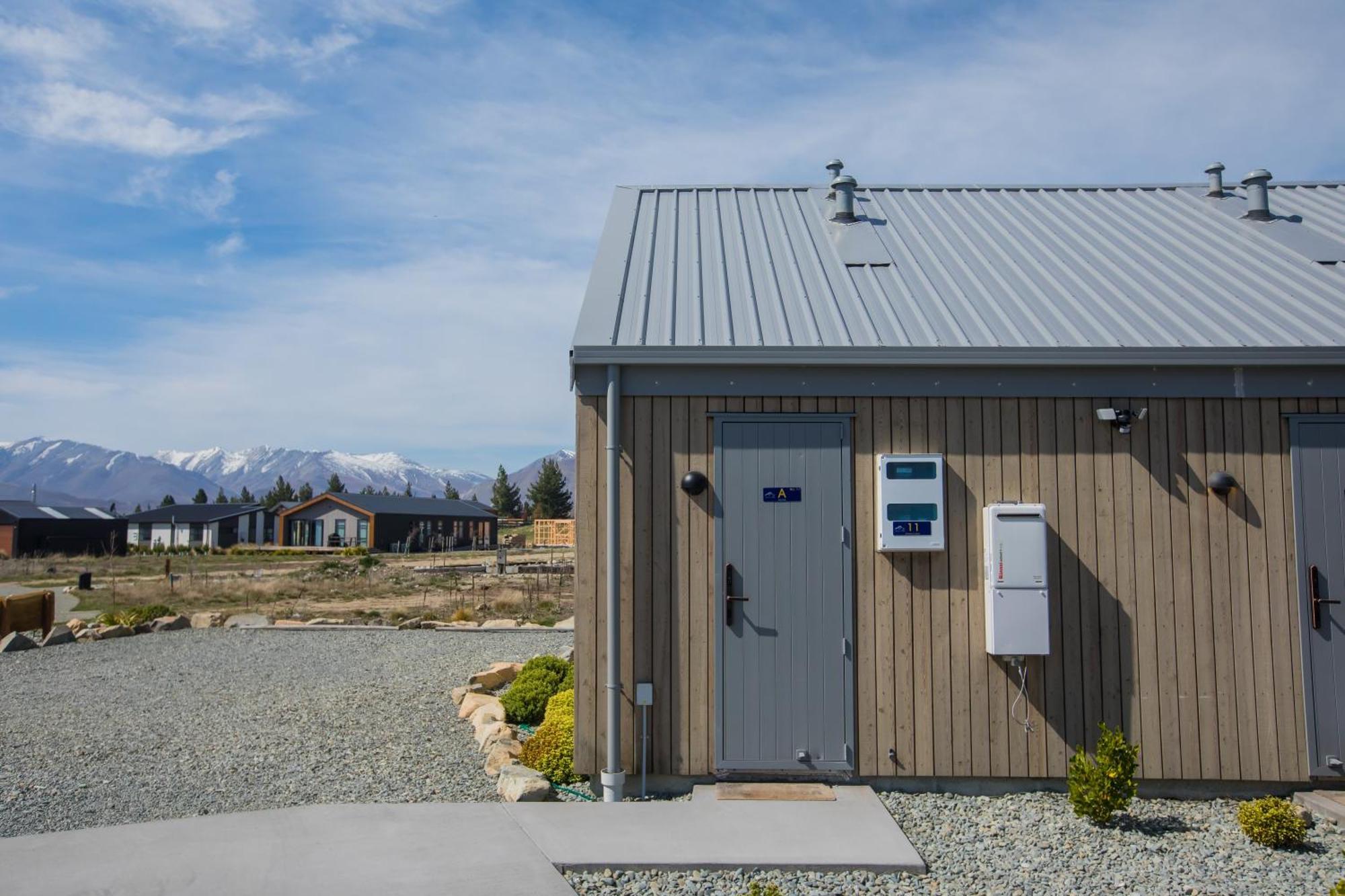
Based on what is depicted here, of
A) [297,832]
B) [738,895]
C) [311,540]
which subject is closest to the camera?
[738,895]

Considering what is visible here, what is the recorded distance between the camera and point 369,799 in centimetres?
588

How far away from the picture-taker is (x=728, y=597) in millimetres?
5977

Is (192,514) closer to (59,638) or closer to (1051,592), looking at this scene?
(59,638)

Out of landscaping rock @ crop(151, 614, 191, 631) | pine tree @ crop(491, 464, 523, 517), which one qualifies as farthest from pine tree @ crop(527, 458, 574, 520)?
landscaping rock @ crop(151, 614, 191, 631)

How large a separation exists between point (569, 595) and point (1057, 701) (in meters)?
16.2

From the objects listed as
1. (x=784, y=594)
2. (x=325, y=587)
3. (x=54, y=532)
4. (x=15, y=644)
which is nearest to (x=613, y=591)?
(x=784, y=594)

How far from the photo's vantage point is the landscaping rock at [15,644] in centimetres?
1257

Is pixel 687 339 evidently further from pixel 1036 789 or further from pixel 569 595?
pixel 569 595

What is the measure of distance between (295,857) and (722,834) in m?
2.22

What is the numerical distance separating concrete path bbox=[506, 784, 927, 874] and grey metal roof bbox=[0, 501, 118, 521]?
55.7m

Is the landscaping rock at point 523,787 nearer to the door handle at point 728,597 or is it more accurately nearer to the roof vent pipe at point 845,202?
the door handle at point 728,597

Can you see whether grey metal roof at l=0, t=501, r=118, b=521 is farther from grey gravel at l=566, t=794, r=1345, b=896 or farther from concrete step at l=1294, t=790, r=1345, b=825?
concrete step at l=1294, t=790, r=1345, b=825

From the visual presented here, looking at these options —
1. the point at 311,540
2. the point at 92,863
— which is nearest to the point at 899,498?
the point at 92,863

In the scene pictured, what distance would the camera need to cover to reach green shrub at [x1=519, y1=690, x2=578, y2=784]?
610 cm
